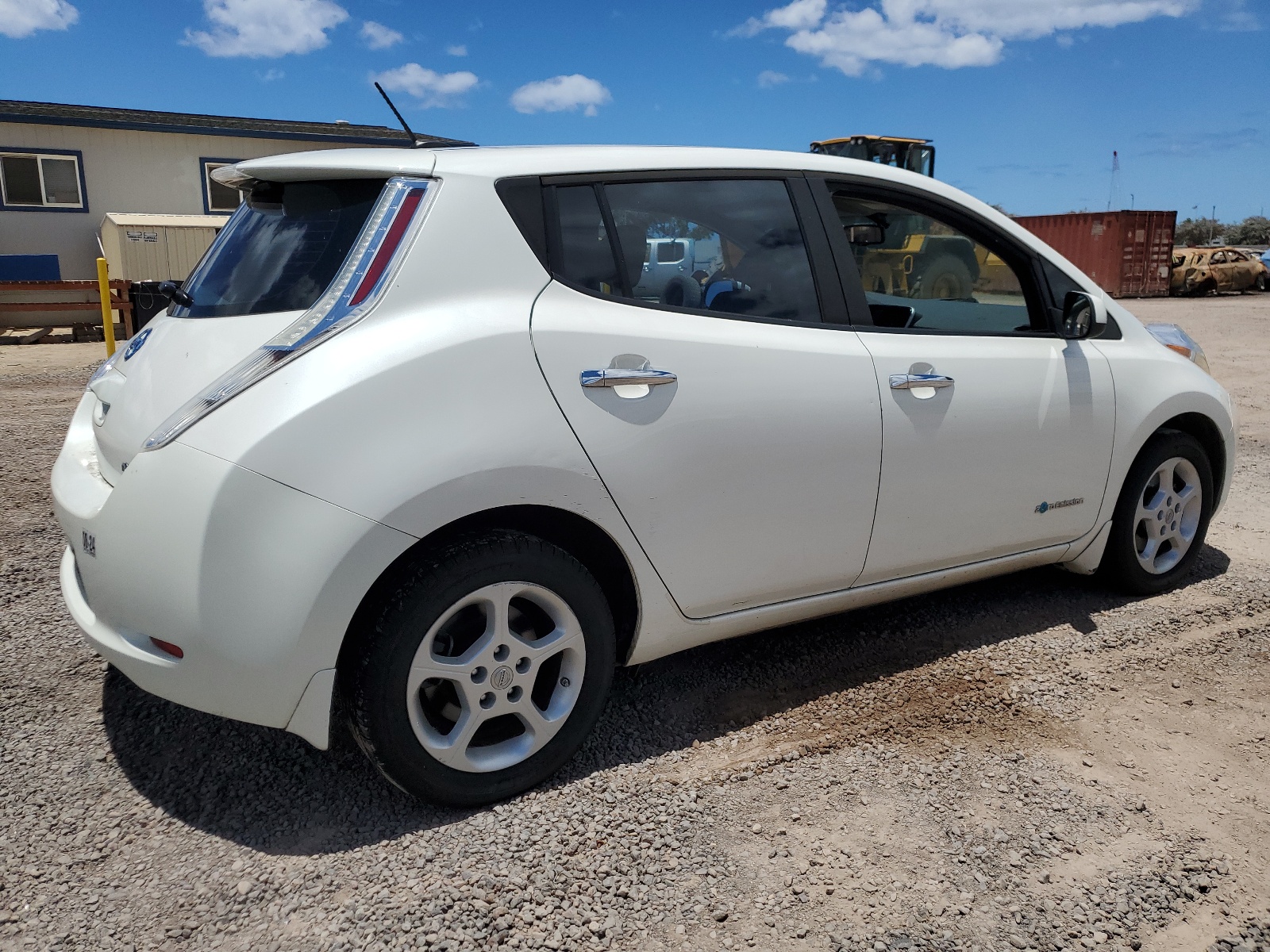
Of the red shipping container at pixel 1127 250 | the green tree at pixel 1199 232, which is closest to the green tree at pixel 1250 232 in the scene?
the green tree at pixel 1199 232

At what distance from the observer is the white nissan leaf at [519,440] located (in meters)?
2.32

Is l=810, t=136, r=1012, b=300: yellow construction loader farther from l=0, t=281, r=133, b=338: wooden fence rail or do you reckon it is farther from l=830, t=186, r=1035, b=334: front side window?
l=0, t=281, r=133, b=338: wooden fence rail

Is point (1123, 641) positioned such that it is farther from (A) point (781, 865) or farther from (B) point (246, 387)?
(B) point (246, 387)

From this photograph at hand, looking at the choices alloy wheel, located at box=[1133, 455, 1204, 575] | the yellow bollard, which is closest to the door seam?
alloy wheel, located at box=[1133, 455, 1204, 575]

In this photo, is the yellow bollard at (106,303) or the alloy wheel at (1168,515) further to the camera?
the yellow bollard at (106,303)

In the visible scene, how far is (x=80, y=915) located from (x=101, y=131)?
66.5 feet

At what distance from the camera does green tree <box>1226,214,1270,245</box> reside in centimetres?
7275

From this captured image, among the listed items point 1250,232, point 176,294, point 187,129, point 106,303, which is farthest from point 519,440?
point 1250,232

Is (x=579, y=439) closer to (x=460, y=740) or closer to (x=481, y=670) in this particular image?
(x=481, y=670)

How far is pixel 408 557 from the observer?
2.46m

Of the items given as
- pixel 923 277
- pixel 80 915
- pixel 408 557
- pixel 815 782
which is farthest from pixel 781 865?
pixel 923 277

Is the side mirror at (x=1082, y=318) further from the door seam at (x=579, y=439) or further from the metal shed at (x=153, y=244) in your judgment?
the metal shed at (x=153, y=244)

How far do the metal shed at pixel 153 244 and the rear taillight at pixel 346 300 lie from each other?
53.2ft

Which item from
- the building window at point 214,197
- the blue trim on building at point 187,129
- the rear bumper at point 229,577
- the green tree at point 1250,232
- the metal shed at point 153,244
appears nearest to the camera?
the rear bumper at point 229,577
